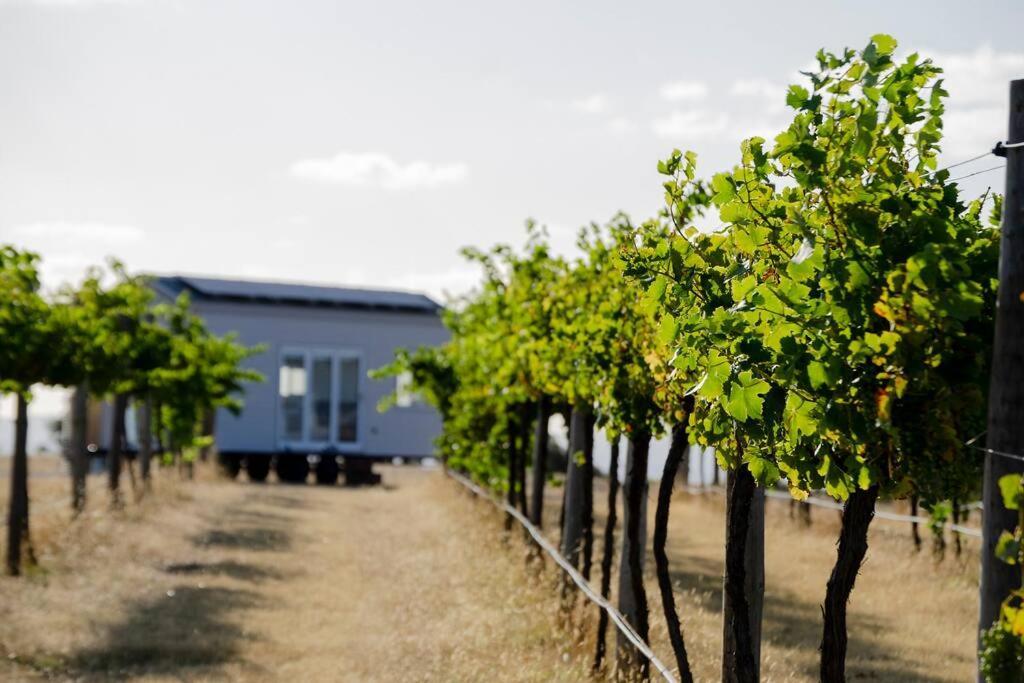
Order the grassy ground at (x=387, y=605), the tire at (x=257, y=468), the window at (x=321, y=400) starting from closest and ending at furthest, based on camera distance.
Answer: the grassy ground at (x=387, y=605) → the tire at (x=257, y=468) → the window at (x=321, y=400)

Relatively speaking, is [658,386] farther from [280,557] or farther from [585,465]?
[280,557]

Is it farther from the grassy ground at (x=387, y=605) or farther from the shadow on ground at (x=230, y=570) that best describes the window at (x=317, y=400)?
the shadow on ground at (x=230, y=570)

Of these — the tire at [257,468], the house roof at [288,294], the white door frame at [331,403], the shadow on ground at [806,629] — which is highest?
the house roof at [288,294]

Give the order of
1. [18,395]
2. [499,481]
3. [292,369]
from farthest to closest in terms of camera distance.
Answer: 1. [292,369]
2. [499,481]
3. [18,395]

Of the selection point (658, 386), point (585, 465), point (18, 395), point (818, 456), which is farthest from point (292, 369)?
point (818, 456)

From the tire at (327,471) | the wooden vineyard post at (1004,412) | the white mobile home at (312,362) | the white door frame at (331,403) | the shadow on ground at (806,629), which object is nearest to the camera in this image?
the wooden vineyard post at (1004,412)

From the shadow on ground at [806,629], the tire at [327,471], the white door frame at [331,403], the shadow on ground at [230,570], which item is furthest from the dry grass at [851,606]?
the white door frame at [331,403]

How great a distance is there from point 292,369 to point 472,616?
28287 millimetres

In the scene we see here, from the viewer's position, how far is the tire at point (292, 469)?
35000mm

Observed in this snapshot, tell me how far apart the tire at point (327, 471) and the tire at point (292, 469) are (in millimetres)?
594

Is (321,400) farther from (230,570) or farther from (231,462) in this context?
(230,570)

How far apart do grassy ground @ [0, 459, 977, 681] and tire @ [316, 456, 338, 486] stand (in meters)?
15.5

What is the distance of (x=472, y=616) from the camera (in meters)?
9.87

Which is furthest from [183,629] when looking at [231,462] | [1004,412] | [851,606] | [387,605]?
[231,462]
